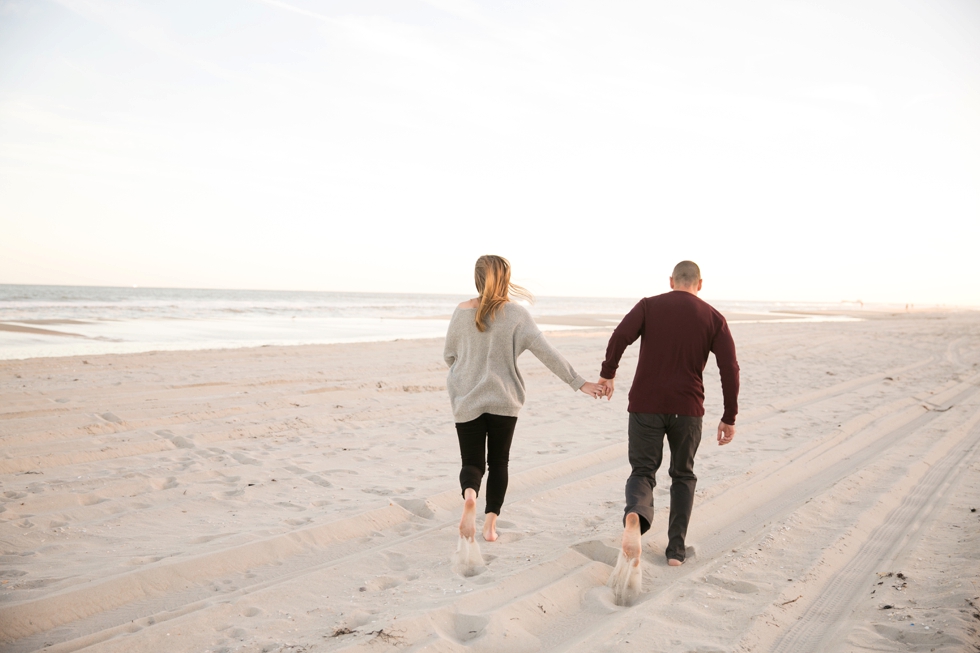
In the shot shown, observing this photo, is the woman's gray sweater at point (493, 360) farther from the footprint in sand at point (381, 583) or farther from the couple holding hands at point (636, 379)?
the footprint in sand at point (381, 583)

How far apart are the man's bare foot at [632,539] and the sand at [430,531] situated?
21 cm

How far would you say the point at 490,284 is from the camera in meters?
3.55

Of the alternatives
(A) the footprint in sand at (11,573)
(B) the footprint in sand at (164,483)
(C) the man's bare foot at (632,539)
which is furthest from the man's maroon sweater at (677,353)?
(B) the footprint in sand at (164,483)

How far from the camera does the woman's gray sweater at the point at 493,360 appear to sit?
3.60 meters

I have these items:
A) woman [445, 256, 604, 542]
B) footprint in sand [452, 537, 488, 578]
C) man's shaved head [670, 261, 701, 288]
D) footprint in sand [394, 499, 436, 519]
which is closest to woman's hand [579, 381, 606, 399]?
woman [445, 256, 604, 542]

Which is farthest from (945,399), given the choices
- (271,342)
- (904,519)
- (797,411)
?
(271,342)

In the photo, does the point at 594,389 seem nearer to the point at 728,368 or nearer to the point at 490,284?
the point at 728,368

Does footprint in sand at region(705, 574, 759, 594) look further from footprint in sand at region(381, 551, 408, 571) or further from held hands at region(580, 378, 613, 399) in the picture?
footprint in sand at region(381, 551, 408, 571)

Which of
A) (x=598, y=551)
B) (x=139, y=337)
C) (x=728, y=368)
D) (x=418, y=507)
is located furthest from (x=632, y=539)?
(x=139, y=337)

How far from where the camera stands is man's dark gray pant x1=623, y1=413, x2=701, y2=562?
3457 mm

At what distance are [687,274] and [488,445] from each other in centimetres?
168

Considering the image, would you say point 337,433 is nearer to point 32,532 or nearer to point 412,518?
point 412,518

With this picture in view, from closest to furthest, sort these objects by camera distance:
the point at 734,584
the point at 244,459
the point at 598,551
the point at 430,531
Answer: the point at 734,584 → the point at 598,551 → the point at 430,531 → the point at 244,459

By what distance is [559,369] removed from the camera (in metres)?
3.79
